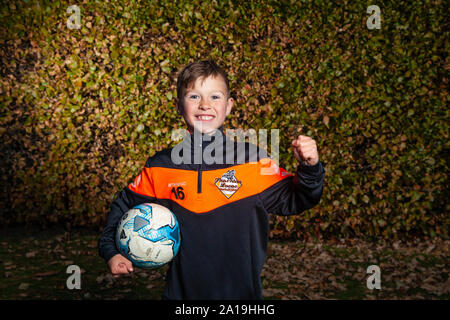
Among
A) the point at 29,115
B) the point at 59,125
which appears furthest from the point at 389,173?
the point at 29,115

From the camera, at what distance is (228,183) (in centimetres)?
235

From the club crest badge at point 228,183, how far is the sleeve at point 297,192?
189 mm

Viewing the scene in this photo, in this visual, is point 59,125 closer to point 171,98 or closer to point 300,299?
point 171,98

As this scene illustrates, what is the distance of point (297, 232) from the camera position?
5.31 m

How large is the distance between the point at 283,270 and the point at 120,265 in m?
2.93

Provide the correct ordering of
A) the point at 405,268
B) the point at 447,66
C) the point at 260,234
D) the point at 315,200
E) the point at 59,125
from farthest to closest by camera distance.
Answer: the point at 59,125, the point at 447,66, the point at 405,268, the point at 260,234, the point at 315,200

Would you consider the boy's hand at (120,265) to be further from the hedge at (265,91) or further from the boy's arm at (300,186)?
the hedge at (265,91)

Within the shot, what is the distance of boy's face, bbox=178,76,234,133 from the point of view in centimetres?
240

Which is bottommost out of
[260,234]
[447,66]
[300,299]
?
[300,299]

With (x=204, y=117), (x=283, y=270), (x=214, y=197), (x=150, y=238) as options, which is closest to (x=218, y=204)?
(x=214, y=197)

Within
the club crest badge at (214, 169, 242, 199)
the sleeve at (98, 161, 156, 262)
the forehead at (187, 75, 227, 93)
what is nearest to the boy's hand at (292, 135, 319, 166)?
the club crest badge at (214, 169, 242, 199)

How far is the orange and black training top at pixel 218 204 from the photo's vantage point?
7.00 feet

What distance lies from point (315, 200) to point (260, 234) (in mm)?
438

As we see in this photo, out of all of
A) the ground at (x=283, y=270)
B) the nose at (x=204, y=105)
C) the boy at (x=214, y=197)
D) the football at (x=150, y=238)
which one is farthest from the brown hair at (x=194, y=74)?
the ground at (x=283, y=270)
